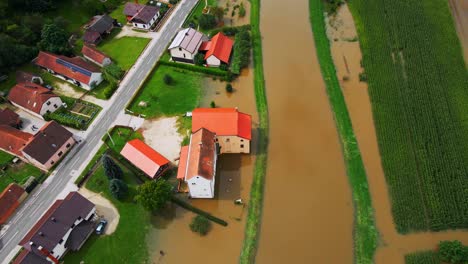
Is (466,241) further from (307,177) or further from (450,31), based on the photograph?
(450,31)

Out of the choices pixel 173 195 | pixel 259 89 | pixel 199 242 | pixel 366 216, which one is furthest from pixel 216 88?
pixel 366 216

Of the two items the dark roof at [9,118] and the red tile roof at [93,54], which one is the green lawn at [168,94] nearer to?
the red tile roof at [93,54]

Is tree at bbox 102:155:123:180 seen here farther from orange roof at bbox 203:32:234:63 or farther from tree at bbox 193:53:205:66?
orange roof at bbox 203:32:234:63

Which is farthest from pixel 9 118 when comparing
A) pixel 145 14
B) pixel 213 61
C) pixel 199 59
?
pixel 213 61

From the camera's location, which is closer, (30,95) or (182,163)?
(182,163)

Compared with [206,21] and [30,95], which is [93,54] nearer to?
[30,95]

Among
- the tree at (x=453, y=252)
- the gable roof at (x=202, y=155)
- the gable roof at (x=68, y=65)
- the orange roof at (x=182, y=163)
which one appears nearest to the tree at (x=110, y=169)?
the orange roof at (x=182, y=163)

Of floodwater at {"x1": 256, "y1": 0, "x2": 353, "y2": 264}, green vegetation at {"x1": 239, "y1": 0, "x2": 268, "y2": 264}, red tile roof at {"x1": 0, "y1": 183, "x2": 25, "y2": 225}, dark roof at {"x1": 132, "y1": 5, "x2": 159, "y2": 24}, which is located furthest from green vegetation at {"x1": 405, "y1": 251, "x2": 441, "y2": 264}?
dark roof at {"x1": 132, "y1": 5, "x2": 159, "y2": 24}
